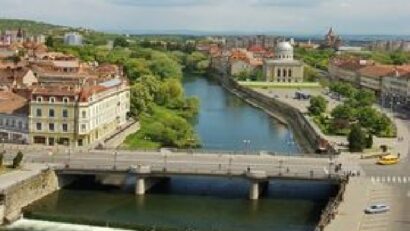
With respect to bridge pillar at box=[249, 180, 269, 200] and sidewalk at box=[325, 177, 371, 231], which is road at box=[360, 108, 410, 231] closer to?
sidewalk at box=[325, 177, 371, 231]

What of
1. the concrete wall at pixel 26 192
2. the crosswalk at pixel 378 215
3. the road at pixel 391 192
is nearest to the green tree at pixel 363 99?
the road at pixel 391 192

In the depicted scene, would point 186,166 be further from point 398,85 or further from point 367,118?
point 398,85

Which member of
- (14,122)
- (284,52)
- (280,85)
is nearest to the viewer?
(14,122)

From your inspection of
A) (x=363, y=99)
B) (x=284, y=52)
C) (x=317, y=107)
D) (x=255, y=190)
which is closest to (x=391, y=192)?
(x=255, y=190)

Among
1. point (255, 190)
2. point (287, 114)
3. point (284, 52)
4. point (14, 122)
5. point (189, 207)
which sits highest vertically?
point (284, 52)

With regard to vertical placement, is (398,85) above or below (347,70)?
above

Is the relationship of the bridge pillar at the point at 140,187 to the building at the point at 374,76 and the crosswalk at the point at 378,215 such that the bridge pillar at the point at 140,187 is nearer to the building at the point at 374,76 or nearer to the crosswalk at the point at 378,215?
the crosswalk at the point at 378,215
